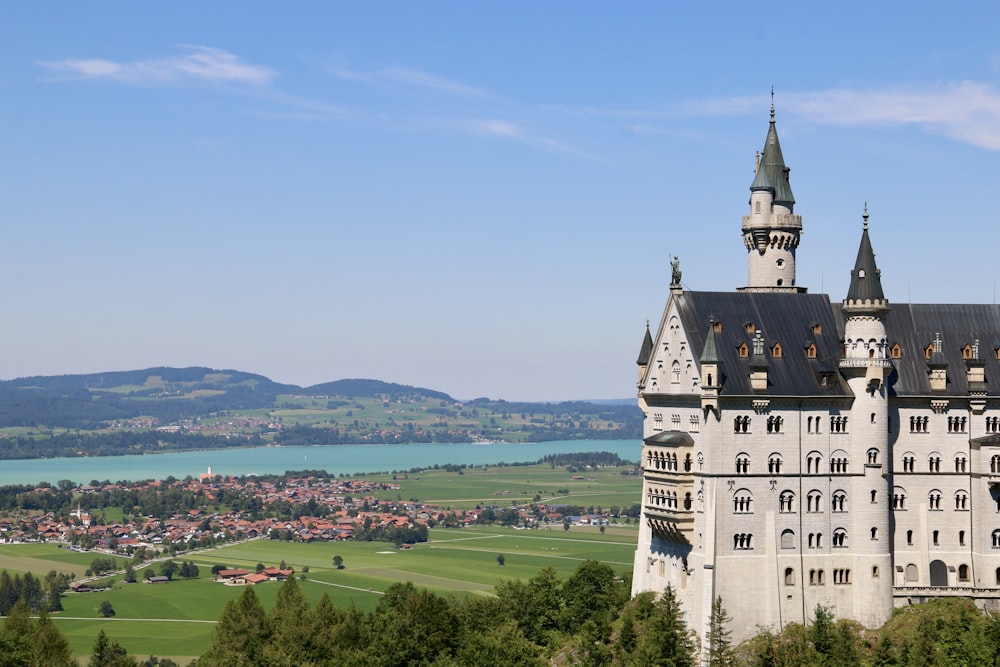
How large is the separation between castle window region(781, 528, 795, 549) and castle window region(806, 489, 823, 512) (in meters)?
2.03

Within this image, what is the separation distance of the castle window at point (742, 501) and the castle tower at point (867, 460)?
664cm

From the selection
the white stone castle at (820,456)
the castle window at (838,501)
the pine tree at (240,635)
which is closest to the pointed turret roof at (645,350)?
the white stone castle at (820,456)

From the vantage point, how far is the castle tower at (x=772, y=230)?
115312mm

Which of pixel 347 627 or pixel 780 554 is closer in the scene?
pixel 780 554

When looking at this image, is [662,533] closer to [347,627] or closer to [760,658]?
[760,658]

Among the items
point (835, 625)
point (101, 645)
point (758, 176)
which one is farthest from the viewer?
point (101, 645)

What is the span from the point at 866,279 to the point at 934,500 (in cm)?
1670

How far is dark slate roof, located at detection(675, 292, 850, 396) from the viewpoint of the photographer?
340ft

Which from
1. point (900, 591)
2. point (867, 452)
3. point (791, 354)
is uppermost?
point (791, 354)

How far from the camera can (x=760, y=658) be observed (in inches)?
3912

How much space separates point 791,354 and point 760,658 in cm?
2138

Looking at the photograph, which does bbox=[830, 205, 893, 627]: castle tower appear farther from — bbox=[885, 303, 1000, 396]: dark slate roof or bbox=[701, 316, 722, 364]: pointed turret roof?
bbox=[701, 316, 722, 364]: pointed turret roof

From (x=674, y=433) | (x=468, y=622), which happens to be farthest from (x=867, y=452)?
(x=468, y=622)

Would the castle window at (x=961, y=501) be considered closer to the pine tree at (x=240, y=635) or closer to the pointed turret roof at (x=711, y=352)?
the pointed turret roof at (x=711, y=352)
